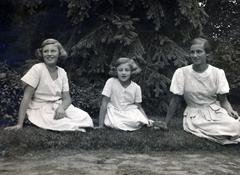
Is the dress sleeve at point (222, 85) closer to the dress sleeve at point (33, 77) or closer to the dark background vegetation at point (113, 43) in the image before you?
the dark background vegetation at point (113, 43)

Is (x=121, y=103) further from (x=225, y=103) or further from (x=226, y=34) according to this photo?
(x=226, y=34)

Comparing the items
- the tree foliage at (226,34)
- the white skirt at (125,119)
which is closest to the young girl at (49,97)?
the white skirt at (125,119)

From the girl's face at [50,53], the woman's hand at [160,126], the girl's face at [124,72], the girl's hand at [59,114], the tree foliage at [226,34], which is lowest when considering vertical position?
the woman's hand at [160,126]

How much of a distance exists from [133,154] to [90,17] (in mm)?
3410

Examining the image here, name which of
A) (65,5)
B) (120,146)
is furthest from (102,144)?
(65,5)

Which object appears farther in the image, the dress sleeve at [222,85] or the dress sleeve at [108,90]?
the dress sleeve at [108,90]

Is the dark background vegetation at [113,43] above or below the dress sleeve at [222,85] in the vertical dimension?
above

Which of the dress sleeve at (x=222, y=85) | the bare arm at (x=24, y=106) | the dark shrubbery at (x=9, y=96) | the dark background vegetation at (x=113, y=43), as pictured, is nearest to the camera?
the bare arm at (x=24, y=106)

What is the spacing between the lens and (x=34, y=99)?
552 centimetres

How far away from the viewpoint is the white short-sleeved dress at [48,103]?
528cm

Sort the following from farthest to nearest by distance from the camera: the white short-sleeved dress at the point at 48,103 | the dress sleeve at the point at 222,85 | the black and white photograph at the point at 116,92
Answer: the dress sleeve at the point at 222,85
the white short-sleeved dress at the point at 48,103
the black and white photograph at the point at 116,92

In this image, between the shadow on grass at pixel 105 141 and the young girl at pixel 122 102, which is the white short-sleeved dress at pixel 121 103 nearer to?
the young girl at pixel 122 102

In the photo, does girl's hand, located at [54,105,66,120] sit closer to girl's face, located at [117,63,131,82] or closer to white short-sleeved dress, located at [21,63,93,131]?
white short-sleeved dress, located at [21,63,93,131]

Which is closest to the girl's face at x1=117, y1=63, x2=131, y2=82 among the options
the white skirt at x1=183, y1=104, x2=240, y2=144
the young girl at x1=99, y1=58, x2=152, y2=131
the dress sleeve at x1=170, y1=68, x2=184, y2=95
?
the young girl at x1=99, y1=58, x2=152, y2=131
